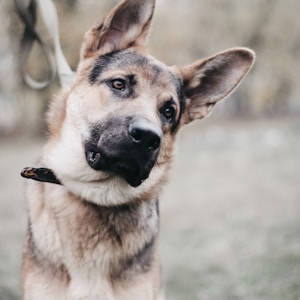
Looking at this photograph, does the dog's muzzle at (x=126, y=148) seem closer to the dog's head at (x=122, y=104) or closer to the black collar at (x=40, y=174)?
the dog's head at (x=122, y=104)

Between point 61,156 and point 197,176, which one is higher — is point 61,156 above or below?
above

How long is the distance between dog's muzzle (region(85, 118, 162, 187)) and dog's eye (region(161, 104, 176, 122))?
50 cm

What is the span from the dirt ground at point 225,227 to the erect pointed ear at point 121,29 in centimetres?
118

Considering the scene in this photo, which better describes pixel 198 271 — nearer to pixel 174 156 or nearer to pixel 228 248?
pixel 228 248

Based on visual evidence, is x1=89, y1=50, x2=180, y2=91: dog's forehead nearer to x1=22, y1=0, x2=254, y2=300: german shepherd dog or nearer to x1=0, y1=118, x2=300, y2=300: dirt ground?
x1=22, y1=0, x2=254, y2=300: german shepherd dog

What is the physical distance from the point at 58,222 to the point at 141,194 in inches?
25.2

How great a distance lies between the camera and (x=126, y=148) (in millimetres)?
3137

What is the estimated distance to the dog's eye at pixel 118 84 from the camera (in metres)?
3.63

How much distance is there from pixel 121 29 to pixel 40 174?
133cm

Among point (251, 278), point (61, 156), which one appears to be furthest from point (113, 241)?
point (251, 278)

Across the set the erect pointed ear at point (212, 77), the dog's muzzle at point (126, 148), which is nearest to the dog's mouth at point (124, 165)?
the dog's muzzle at point (126, 148)

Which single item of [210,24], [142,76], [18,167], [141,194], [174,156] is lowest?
[18,167]

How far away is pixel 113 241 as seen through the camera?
3.50m

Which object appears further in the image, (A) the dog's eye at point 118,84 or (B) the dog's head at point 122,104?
(A) the dog's eye at point 118,84
